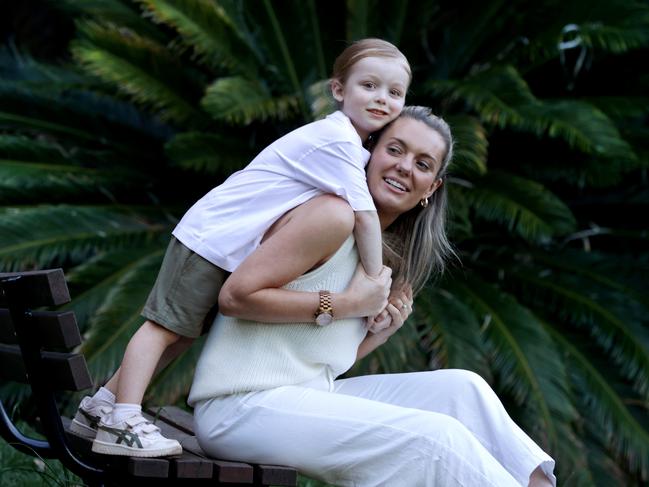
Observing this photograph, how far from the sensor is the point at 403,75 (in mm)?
3023

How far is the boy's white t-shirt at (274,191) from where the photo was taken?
2695 millimetres

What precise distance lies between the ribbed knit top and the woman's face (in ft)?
0.74

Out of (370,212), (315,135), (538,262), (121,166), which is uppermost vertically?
(315,135)

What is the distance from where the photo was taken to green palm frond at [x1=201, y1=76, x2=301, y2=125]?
5320mm

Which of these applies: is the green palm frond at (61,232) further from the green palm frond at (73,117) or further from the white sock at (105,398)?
the white sock at (105,398)

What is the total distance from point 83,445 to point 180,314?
41cm

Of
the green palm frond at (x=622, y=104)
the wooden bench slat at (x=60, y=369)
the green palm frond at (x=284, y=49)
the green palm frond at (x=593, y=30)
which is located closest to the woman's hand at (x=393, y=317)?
the wooden bench slat at (x=60, y=369)

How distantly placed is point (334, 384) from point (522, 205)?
293cm

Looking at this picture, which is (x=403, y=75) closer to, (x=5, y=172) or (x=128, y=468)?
(x=128, y=468)

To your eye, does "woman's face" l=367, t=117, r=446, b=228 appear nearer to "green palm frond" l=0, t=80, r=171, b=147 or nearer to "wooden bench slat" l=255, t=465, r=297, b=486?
"wooden bench slat" l=255, t=465, r=297, b=486

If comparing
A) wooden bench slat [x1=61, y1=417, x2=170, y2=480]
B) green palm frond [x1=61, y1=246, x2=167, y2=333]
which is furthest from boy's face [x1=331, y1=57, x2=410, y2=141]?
green palm frond [x1=61, y1=246, x2=167, y2=333]

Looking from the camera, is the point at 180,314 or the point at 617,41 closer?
the point at 180,314

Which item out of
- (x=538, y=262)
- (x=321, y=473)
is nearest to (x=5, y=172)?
(x=538, y=262)

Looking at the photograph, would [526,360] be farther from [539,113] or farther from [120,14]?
[120,14]
